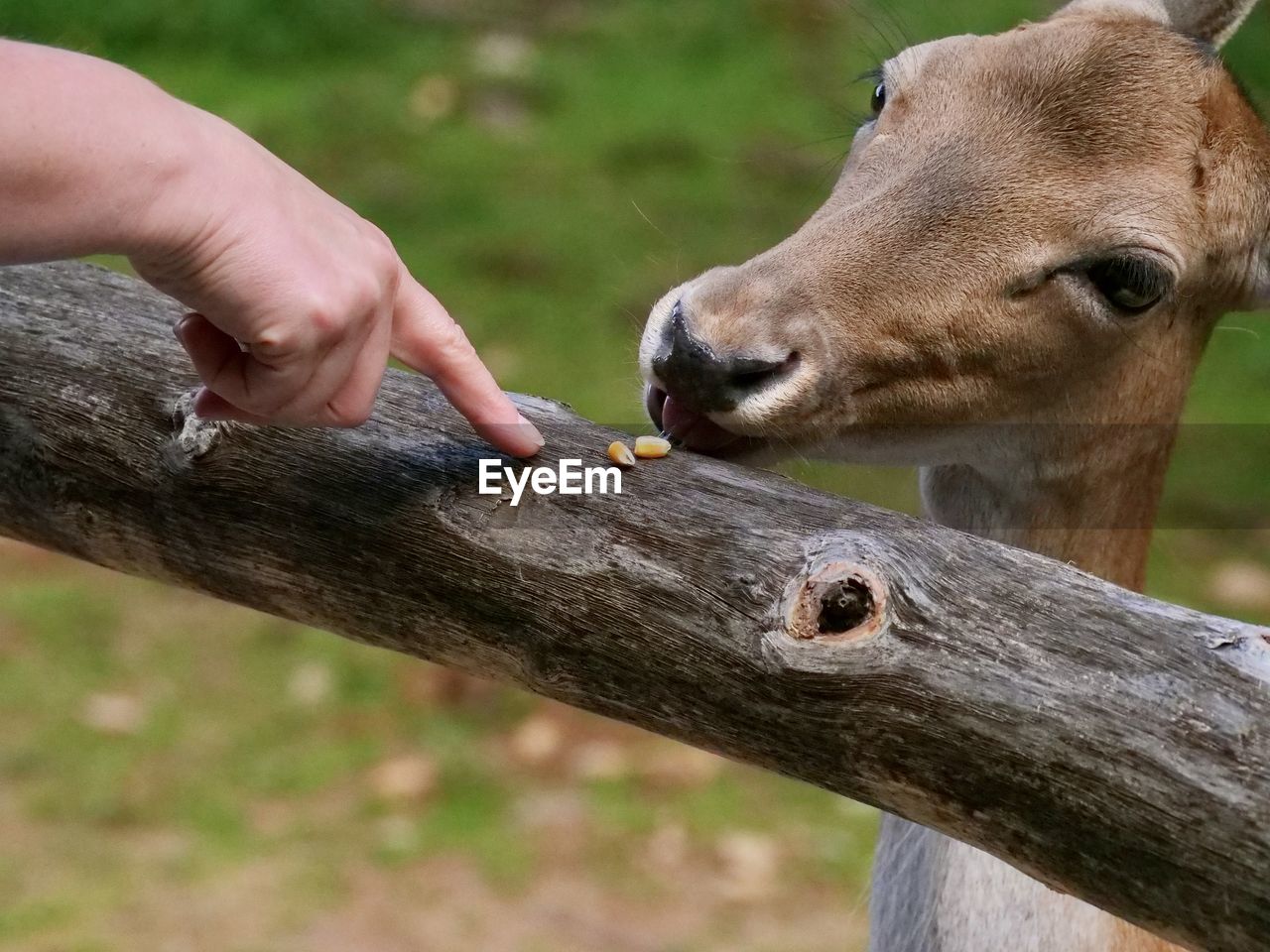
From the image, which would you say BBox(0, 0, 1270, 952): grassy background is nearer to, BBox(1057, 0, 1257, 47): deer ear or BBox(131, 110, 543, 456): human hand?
BBox(1057, 0, 1257, 47): deer ear

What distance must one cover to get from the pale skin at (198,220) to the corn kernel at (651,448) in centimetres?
35

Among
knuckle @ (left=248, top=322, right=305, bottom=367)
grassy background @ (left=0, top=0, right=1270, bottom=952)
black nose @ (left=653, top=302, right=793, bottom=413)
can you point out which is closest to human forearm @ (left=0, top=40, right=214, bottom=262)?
knuckle @ (left=248, top=322, right=305, bottom=367)

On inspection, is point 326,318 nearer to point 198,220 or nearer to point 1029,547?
point 198,220

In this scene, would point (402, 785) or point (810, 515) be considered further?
point (402, 785)

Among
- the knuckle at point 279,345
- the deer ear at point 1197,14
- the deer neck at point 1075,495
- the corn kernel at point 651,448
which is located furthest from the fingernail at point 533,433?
the deer ear at point 1197,14

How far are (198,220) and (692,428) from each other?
73cm

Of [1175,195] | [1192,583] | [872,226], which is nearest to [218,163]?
[872,226]

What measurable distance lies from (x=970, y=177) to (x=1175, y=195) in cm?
30

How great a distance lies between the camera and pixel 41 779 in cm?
438

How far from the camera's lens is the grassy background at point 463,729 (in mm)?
4023

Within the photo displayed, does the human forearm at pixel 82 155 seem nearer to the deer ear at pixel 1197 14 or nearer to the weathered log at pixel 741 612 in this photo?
the weathered log at pixel 741 612

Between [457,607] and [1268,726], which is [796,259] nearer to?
[457,607]

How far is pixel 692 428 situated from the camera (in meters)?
2.00

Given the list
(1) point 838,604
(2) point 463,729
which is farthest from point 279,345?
(2) point 463,729
